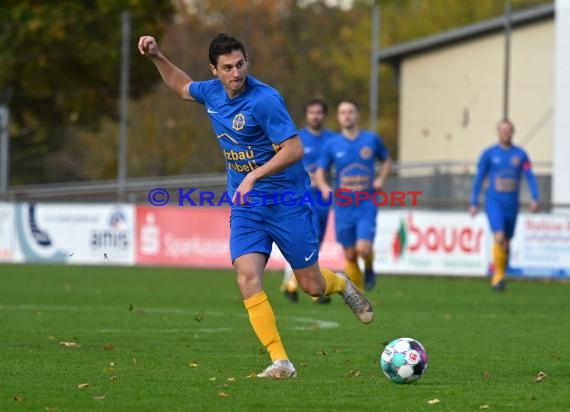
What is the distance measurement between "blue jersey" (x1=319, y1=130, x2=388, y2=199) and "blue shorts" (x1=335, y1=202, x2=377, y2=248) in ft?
0.85

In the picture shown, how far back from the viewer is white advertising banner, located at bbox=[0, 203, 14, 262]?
25734 mm

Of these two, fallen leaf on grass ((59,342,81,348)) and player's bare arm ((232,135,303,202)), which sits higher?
player's bare arm ((232,135,303,202))

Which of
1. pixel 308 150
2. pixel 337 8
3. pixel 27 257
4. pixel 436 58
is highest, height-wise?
pixel 337 8

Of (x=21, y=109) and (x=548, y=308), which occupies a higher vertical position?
(x=21, y=109)

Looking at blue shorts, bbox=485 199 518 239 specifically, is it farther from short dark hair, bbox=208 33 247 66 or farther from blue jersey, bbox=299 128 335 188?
short dark hair, bbox=208 33 247 66

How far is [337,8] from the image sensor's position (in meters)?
54.9

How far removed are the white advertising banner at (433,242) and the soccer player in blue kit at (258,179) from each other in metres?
14.1

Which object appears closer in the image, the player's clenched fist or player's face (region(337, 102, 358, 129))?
the player's clenched fist

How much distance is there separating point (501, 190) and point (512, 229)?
63 centimetres

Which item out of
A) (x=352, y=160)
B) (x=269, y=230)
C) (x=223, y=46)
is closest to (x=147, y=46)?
(x=223, y=46)

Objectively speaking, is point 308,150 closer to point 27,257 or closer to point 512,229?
point 512,229

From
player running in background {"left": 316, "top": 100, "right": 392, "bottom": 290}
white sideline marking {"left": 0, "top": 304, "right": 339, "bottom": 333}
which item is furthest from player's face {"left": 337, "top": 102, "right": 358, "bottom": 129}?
white sideline marking {"left": 0, "top": 304, "right": 339, "bottom": 333}

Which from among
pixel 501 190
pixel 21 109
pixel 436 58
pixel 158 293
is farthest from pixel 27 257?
pixel 436 58

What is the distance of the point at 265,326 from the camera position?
344 inches
